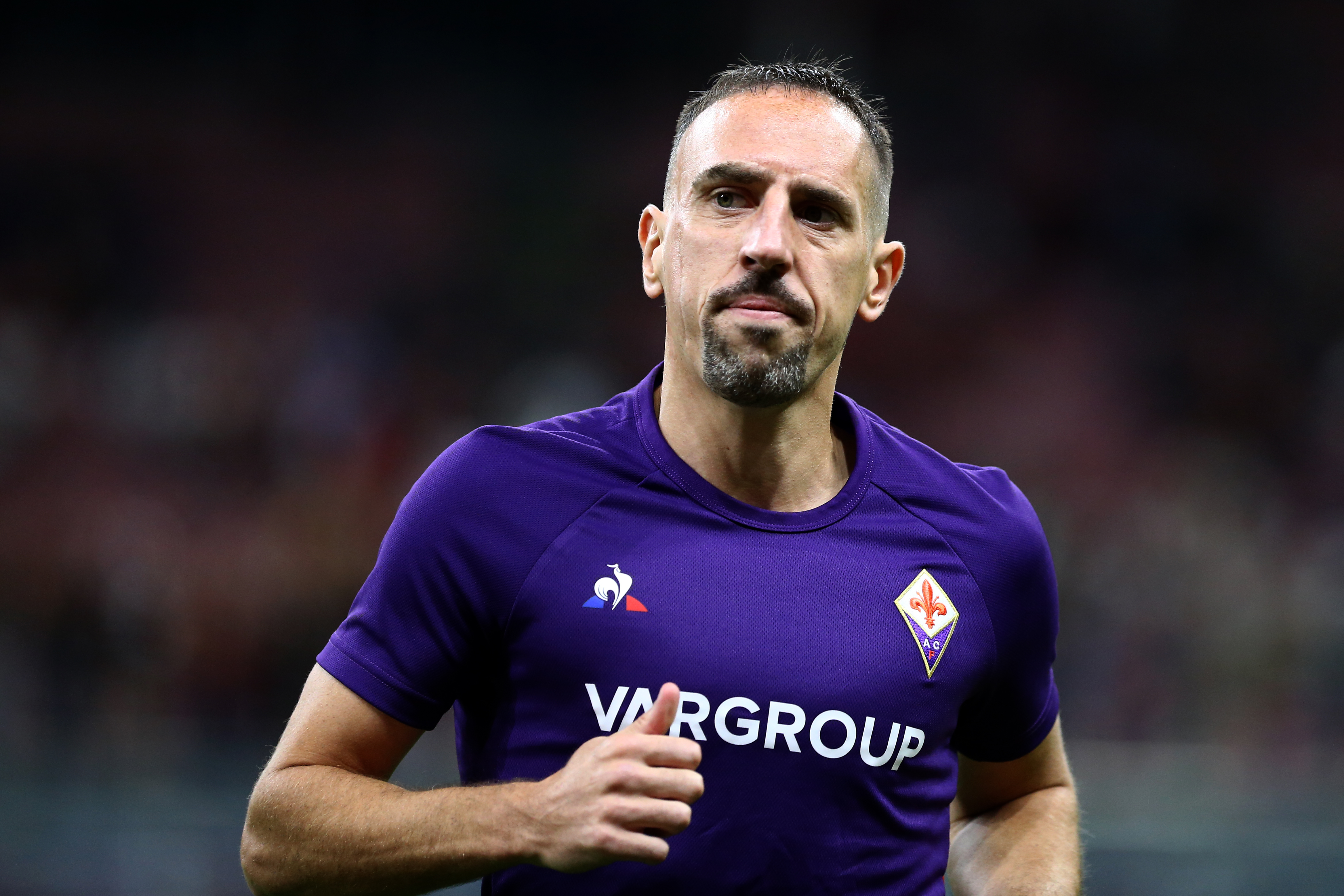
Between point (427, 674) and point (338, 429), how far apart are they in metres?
7.74

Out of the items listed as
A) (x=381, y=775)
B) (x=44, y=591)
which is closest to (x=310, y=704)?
(x=381, y=775)

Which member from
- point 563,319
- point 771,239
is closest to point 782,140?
point 771,239

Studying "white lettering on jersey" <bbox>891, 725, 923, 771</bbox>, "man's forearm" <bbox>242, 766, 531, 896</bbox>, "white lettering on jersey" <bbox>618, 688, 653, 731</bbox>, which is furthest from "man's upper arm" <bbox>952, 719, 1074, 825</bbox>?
"man's forearm" <bbox>242, 766, 531, 896</bbox>

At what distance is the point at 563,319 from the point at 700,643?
9.01 metres

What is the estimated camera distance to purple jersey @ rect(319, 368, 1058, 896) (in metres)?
2.21

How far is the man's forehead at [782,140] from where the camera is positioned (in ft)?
8.10

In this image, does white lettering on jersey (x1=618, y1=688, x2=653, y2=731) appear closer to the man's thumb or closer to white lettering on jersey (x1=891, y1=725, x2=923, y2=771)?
the man's thumb

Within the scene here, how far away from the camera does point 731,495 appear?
2.49 metres

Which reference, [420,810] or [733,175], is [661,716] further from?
[733,175]

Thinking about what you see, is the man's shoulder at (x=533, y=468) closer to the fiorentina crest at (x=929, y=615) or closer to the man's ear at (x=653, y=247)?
the man's ear at (x=653, y=247)

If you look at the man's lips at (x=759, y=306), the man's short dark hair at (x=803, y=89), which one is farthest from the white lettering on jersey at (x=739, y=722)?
the man's short dark hair at (x=803, y=89)

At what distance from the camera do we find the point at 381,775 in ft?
7.43

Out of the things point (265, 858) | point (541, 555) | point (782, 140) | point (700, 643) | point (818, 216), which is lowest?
point (265, 858)

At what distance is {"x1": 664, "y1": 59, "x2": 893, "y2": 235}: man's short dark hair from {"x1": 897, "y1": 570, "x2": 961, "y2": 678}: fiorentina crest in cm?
75
